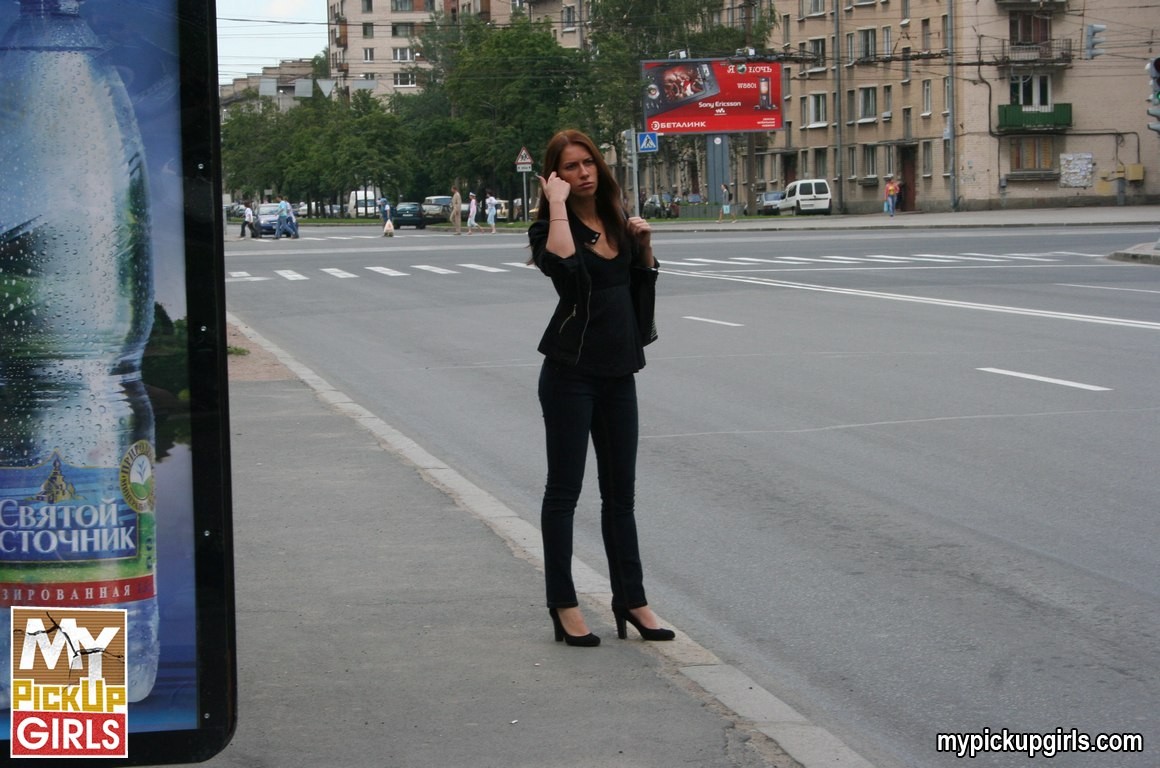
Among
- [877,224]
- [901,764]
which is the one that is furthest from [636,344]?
[877,224]

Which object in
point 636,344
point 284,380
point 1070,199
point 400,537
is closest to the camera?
point 636,344

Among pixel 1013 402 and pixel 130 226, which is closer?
pixel 130 226

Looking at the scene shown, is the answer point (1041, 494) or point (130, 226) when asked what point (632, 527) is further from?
point (1041, 494)

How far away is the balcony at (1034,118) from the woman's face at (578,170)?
67870 millimetres

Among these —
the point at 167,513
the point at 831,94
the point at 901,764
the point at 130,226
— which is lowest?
the point at 901,764

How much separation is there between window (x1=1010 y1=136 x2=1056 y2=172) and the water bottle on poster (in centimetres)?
7065

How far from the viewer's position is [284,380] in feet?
46.8

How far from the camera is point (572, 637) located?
218 inches

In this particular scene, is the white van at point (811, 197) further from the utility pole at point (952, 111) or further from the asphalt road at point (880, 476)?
the asphalt road at point (880, 476)

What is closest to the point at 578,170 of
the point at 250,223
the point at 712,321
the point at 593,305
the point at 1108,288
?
the point at 593,305

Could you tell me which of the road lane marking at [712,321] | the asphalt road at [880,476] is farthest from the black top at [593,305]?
the road lane marking at [712,321]

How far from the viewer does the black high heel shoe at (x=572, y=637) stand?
554cm

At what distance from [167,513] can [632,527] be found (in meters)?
Result: 2.30

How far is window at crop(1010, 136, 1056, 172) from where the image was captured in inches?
2795
